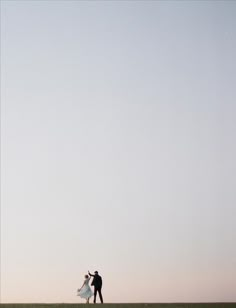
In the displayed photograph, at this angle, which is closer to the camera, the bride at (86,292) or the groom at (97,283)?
the groom at (97,283)

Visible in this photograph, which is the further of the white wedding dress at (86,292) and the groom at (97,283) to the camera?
the white wedding dress at (86,292)

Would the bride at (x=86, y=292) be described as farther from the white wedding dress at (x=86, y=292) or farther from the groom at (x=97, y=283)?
the groom at (x=97, y=283)

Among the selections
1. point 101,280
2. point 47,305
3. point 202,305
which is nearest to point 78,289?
point 101,280

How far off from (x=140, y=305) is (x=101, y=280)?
6.84m

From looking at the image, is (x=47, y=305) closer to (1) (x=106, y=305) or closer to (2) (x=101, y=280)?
(1) (x=106, y=305)

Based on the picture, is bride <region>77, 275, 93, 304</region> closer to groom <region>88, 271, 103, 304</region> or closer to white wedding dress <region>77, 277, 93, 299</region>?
white wedding dress <region>77, 277, 93, 299</region>

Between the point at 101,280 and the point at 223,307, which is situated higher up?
the point at 101,280

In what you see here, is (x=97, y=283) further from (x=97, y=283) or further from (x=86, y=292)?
(x=86, y=292)

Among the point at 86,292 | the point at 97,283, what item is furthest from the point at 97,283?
the point at 86,292

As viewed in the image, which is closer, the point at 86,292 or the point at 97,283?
the point at 97,283

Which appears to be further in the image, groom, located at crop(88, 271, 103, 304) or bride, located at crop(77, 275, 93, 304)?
bride, located at crop(77, 275, 93, 304)

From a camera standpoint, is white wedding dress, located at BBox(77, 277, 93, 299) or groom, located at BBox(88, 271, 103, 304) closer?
groom, located at BBox(88, 271, 103, 304)

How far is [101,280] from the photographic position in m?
46.6

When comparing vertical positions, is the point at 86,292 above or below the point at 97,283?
below
